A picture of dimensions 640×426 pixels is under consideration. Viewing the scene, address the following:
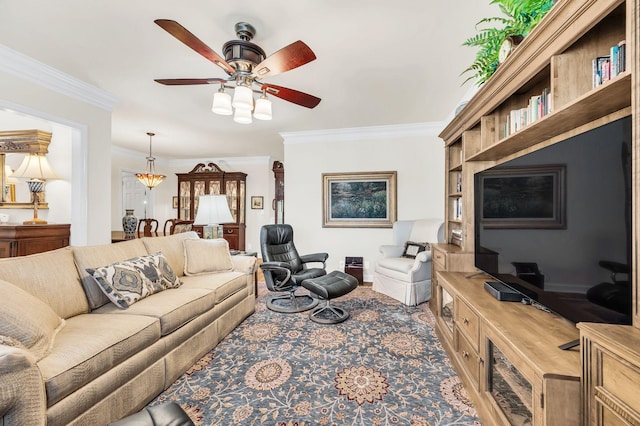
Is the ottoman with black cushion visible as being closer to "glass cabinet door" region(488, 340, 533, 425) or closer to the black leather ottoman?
"glass cabinet door" region(488, 340, 533, 425)

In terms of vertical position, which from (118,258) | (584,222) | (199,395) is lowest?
(199,395)

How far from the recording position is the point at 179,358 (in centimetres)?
197

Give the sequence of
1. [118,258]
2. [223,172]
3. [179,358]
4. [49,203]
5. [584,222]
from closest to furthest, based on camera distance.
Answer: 1. [584,222]
2. [179,358]
3. [118,258]
4. [49,203]
5. [223,172]

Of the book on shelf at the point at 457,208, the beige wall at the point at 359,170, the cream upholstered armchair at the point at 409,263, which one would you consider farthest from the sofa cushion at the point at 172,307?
the beige wall at the point at 359,170

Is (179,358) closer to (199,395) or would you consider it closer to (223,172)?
(199,395)

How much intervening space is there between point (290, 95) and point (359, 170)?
8.22 ft

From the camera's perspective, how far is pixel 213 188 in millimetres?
6996

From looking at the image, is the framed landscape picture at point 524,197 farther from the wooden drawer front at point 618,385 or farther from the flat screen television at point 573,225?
the wooden drawer front at point 618,385

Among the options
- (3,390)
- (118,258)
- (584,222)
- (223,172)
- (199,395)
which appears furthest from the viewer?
(223,172)

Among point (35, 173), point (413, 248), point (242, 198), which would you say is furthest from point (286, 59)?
point (242, 198)

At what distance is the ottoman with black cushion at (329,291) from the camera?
2838mm

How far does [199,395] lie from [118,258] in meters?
1.29

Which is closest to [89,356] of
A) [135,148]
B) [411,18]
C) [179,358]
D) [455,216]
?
[179,358]

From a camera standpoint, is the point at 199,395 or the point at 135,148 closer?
the point at 199,395
